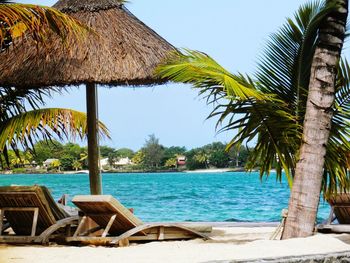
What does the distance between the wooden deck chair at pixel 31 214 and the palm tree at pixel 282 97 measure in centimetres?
179

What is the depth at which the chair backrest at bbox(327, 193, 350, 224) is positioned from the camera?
28.6 ft

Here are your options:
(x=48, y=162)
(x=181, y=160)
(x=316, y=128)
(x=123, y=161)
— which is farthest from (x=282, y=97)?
(x=123, y=161)

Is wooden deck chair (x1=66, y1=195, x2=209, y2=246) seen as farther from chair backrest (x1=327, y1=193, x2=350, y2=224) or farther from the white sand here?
chair backrest (x1=327, y1=193, x2=350, y2=224)

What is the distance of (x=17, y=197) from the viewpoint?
7.64 meters

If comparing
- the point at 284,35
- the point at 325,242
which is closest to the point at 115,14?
the point at 284,35

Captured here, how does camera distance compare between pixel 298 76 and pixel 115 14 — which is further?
pixel 115 14

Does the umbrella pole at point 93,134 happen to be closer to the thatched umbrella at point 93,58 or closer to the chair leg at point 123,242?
the thatched umbrella at point 93,58

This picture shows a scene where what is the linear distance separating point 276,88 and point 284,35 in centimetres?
57

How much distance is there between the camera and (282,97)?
8.10 metres

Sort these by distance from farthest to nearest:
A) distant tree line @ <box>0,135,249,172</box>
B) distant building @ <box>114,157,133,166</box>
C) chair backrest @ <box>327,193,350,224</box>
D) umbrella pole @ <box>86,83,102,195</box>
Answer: distant building @ <box>114,157,133,166</box>
distant tree line @ <box>0,135,249,172</box>
umbrella pole @ <box>86,83,102,195</box>
chair backrest @ <box>327,193,350,224</box>

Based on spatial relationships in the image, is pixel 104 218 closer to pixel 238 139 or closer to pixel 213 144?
pixel 238 139

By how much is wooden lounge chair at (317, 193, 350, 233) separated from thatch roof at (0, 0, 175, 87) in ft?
8.35

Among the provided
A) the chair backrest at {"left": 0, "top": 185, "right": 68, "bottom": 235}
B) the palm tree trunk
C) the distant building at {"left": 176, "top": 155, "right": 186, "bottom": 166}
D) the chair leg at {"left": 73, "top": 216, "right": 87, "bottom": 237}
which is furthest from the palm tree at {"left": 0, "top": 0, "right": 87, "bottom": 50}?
the distant building at {"left": 176, "top": 155, "right": 186, "bottom": 166}

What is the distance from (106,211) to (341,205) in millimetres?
2953
